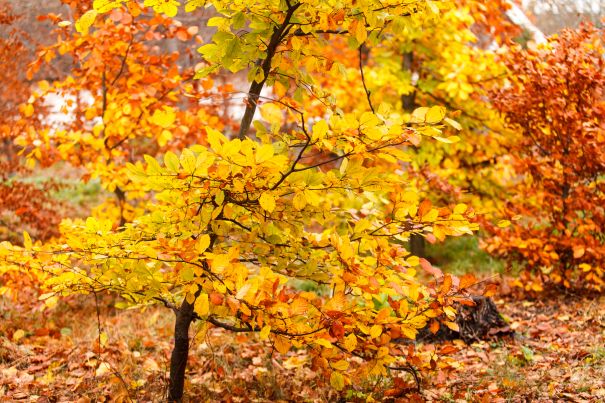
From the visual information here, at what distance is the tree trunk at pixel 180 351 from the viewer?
296 centimetres

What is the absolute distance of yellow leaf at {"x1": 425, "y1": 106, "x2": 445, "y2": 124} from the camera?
2.04m

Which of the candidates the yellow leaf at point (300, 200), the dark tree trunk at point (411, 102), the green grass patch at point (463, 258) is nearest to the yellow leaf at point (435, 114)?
the yellow leaf at point (300, 200)

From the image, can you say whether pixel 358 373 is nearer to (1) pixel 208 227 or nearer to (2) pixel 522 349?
(1) pixel 208 227

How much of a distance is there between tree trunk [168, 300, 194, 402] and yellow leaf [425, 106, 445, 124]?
5.32ft

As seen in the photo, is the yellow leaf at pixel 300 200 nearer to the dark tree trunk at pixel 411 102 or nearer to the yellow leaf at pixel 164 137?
the yellow leaf at pixel 164 137

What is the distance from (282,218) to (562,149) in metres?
4.05

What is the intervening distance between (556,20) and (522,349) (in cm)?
1214

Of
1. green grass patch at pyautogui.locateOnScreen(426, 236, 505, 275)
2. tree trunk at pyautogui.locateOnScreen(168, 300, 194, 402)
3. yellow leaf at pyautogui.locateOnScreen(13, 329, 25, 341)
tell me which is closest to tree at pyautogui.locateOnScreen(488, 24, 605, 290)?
green grass patch at pyautogui.locateOnScreen(426, 236, 505, 275)

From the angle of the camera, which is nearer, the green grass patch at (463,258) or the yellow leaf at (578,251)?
the yellow leaf at (578,251)

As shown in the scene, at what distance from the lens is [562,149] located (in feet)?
18.1

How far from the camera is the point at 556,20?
1370cm

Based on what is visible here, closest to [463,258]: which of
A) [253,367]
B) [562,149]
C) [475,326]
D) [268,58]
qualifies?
[562,149]

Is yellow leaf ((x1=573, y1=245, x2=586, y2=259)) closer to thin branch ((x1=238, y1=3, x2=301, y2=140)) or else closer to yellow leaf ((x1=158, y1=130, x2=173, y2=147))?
thin branch ((x1=238, y1=3, x2=301, y2=140))

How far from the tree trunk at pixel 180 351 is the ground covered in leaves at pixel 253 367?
164 mm
